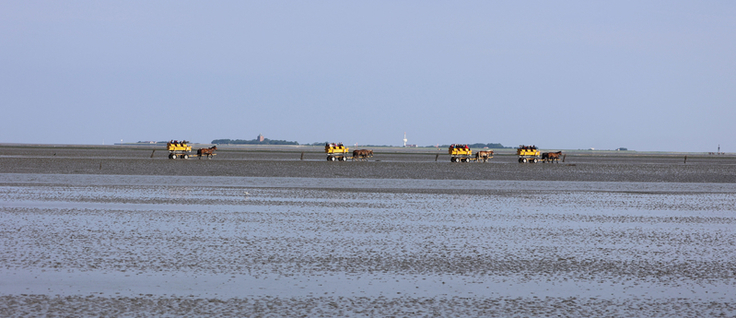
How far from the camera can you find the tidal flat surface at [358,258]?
8.97 meters

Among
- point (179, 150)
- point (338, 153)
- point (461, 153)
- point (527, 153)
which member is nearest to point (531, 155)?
point (527, 153)

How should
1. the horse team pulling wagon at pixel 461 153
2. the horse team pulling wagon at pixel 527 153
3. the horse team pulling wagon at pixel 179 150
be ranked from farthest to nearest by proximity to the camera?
the horse team pulling wagon at pixel 527 153
the horse team pulling wagon at pixel 461 153
the horse team pulling wagon at pixel 179 150

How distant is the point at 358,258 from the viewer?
1245 cm

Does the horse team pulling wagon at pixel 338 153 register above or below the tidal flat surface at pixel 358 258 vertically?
above

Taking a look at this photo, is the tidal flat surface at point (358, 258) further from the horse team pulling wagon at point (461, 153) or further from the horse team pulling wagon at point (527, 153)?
the horse team pulling wagon at point (527, 153)

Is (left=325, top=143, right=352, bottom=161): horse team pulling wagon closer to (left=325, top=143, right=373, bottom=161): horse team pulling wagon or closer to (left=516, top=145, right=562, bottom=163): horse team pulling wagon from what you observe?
(left=325, top=143, right=373, bottom=161): horse team pulling wagon

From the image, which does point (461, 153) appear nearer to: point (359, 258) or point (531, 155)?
point (531, 155)

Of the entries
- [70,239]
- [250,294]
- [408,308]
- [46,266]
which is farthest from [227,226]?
[408,308]

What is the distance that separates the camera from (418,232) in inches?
644

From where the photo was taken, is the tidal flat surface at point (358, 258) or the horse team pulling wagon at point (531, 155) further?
the horse team pulling wagon at point (531, 155)

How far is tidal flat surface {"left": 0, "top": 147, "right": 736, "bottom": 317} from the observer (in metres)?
8.97

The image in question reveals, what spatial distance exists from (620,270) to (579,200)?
16.3 metres

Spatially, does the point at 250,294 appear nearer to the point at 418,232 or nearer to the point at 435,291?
the point at 435,291

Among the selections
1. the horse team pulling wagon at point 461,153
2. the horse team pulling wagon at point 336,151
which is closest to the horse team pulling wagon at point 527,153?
the horse team pulling wagon at point 461,153
